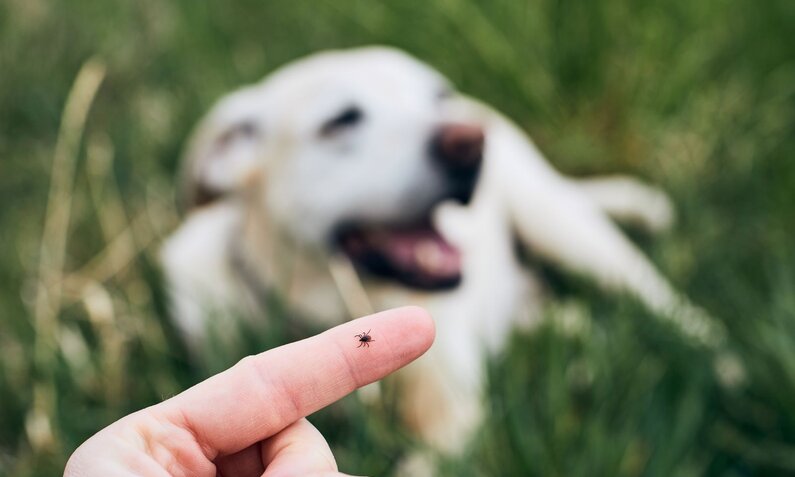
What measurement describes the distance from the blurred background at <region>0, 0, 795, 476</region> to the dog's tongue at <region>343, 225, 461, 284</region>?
0.20m

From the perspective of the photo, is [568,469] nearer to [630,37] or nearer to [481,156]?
[481,156]

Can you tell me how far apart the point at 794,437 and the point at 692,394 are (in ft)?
0.55

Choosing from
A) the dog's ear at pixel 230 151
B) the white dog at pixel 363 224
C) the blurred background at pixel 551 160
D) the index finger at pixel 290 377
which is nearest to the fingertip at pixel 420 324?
the index finger at pixel 290 377

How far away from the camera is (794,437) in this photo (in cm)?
150

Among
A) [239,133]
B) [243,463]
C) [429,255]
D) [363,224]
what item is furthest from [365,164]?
[243,463]

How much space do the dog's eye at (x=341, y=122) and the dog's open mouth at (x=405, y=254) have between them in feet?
0.65

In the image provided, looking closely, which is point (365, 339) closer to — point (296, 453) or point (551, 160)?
point (296, 453)

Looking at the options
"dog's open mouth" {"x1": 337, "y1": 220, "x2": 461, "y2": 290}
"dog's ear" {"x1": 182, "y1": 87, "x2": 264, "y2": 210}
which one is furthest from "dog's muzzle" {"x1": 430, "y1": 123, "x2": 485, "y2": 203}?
"dog's ear" {"x1": 182, "y1": 87, "x2": 264, "y2": 210}

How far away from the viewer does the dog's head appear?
1762mm

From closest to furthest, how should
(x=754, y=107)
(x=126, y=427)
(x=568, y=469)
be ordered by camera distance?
1. (x=126, y=427)
2. (x=568, y=469)
3. (x=754, y=107)

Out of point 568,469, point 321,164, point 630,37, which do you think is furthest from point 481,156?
point 630,37

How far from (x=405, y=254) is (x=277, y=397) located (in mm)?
1028

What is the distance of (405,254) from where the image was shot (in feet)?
6.04

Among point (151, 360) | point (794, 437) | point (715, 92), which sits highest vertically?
point (715, 92)
